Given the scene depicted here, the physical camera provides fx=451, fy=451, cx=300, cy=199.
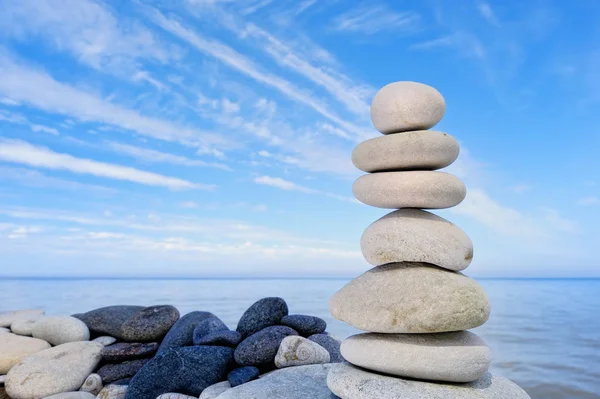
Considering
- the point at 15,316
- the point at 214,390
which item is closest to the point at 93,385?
the point at 214,390

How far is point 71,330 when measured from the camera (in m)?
9.41

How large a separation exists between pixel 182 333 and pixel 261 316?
1.77 metres

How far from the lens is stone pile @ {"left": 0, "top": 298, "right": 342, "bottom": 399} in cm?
658

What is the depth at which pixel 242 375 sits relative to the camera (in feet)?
21.0

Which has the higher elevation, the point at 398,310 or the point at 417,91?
the point at 417,91

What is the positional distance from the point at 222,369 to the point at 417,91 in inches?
194

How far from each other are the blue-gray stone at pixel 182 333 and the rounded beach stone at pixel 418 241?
4717 mm

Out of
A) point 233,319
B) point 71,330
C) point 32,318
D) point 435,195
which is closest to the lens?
point 435,195

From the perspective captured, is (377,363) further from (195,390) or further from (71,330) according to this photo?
(71,330)

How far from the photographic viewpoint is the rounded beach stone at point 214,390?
6.12 m

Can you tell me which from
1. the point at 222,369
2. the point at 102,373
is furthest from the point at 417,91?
the point at 102,373

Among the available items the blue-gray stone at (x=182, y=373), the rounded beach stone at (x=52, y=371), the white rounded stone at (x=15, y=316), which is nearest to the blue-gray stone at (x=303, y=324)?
the blue-gray stone at (x=182, y=373)

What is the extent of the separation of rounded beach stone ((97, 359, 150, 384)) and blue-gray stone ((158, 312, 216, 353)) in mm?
501

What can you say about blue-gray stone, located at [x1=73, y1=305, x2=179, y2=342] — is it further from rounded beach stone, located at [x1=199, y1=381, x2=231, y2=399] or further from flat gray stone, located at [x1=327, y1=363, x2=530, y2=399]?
flat gray stone, located at [x1=327, y1=363, x2=530, y2=399]
